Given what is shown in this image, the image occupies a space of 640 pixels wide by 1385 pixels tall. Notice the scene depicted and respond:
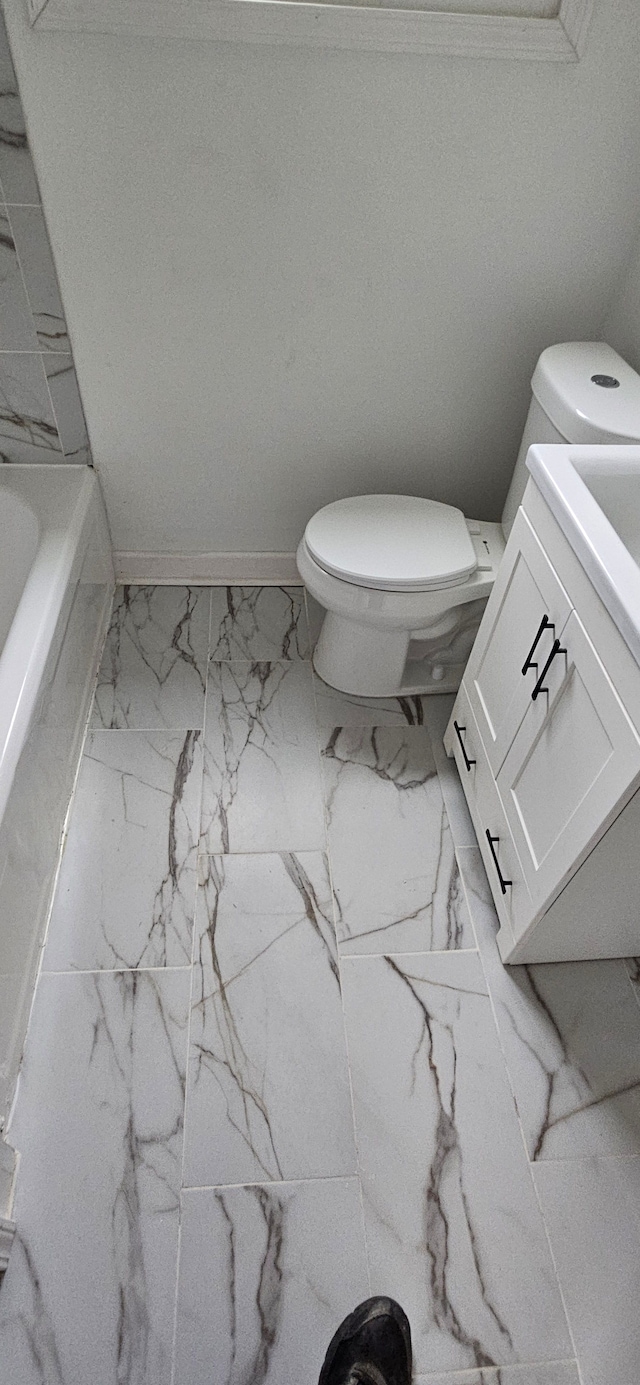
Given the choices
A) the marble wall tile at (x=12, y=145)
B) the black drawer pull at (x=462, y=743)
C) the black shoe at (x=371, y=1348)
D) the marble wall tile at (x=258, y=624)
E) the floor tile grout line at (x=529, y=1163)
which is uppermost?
the marble wall tile at (x=12, y=145)

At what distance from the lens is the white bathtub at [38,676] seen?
48.1 inches

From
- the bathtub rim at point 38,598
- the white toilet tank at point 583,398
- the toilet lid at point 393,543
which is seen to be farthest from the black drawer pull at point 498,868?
the bathtub rim at point 38,598

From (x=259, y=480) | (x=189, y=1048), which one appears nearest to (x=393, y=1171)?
(x=189, y=1048)

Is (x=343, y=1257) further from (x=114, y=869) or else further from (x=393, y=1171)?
(x=114, y=869)

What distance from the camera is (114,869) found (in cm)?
154

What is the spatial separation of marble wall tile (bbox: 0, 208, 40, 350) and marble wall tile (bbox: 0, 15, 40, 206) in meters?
0.05

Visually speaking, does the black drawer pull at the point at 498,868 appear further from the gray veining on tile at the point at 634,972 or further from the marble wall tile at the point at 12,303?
the marble wall tile at the point at 12,303

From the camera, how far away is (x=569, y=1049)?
1358 mm

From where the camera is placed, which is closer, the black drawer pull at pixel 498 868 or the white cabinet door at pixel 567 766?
the white cabinet door at pixel 567 766

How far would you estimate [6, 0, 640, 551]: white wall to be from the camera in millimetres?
1352

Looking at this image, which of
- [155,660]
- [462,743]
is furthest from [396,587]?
[155,660]

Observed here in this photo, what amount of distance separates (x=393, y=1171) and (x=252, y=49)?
6.18ft

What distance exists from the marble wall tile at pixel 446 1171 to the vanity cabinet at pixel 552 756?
0.59ft

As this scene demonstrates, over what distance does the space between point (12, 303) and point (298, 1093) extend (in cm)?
163
